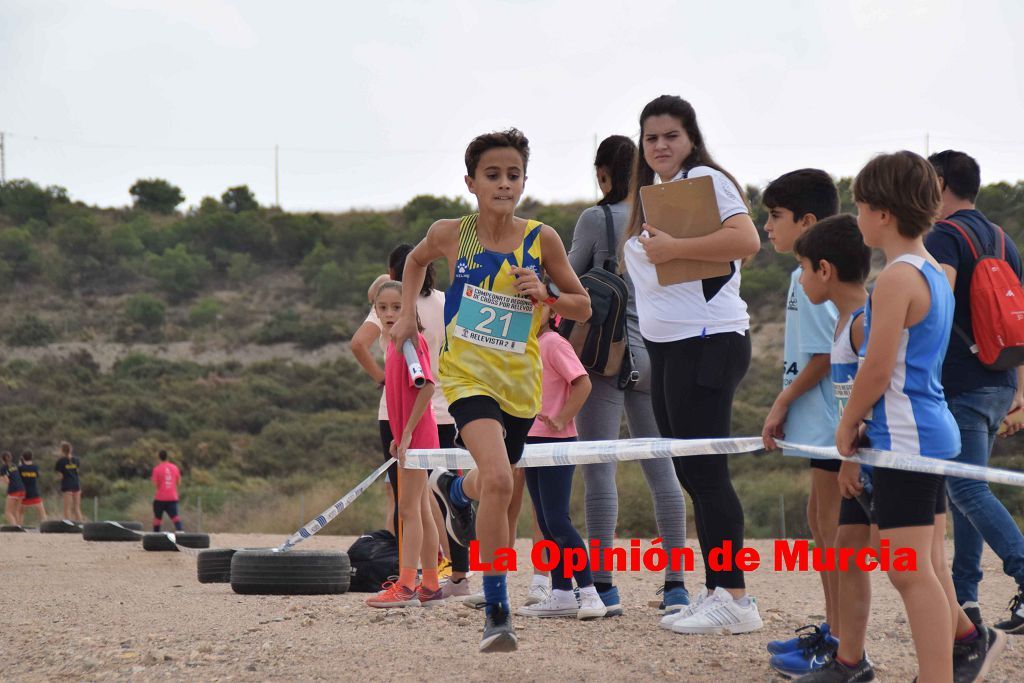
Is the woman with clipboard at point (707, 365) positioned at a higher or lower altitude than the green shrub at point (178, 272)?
lower

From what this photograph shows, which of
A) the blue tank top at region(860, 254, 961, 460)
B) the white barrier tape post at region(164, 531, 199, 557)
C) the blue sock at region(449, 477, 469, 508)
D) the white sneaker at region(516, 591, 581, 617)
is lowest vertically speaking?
the white barrier tape post at region(164, 531, 199, 557)

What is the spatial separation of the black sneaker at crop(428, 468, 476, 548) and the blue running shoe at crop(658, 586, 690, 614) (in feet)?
4.08

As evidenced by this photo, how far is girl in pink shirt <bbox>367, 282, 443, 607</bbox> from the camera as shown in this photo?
6.64 meters

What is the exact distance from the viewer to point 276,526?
21531 mm

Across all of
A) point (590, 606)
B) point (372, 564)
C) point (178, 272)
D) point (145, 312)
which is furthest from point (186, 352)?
point (590, 606)

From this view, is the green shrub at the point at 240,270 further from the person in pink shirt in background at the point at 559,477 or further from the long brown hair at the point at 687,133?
the long brown hair at the point at 687,133

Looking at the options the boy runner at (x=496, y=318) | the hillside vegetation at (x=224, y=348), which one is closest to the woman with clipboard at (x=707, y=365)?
the boy runner at (x=496, y=318)

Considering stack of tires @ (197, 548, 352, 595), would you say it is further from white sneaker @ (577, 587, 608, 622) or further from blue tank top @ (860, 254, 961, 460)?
blue tank top @ (860, 254, 961, 460)

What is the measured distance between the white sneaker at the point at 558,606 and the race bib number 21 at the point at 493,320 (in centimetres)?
172

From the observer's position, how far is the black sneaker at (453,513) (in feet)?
22.7

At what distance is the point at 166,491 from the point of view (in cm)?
2122

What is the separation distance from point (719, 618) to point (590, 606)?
85 centimetres

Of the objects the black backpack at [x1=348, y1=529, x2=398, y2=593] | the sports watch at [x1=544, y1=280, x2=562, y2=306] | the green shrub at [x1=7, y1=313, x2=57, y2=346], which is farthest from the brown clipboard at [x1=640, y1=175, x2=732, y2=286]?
the green shrub at [x1=7, y1=313, x2=57, y2=346]

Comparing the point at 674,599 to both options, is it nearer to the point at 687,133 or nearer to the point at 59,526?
the point at 687,133
